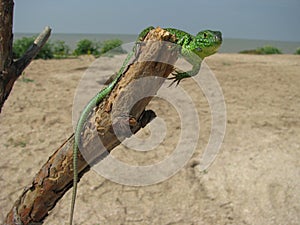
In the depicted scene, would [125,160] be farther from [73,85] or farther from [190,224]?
[73,85]

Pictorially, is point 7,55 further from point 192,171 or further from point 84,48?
point 84,48

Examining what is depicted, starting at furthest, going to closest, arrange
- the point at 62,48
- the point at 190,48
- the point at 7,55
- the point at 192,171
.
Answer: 1. the point at 62,48
2. the point at 192,171
3. the point at 7,55
4. the point at 190,48

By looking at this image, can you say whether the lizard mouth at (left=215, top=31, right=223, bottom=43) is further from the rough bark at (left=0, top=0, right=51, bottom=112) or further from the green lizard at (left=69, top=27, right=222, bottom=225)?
the rough bark at (left=0, top=0, right=51, bottom=112)

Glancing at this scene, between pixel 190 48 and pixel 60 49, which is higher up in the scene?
pixel 190 48

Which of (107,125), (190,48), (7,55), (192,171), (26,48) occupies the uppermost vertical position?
(190,48)

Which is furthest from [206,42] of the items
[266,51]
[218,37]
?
[266,51]

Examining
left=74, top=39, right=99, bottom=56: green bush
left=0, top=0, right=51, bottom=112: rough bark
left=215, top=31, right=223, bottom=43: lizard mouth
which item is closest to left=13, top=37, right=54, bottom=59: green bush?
left=74, top=39, right=99, bottom=56: green bush

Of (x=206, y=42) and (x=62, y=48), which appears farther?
(x=62, y=48)
